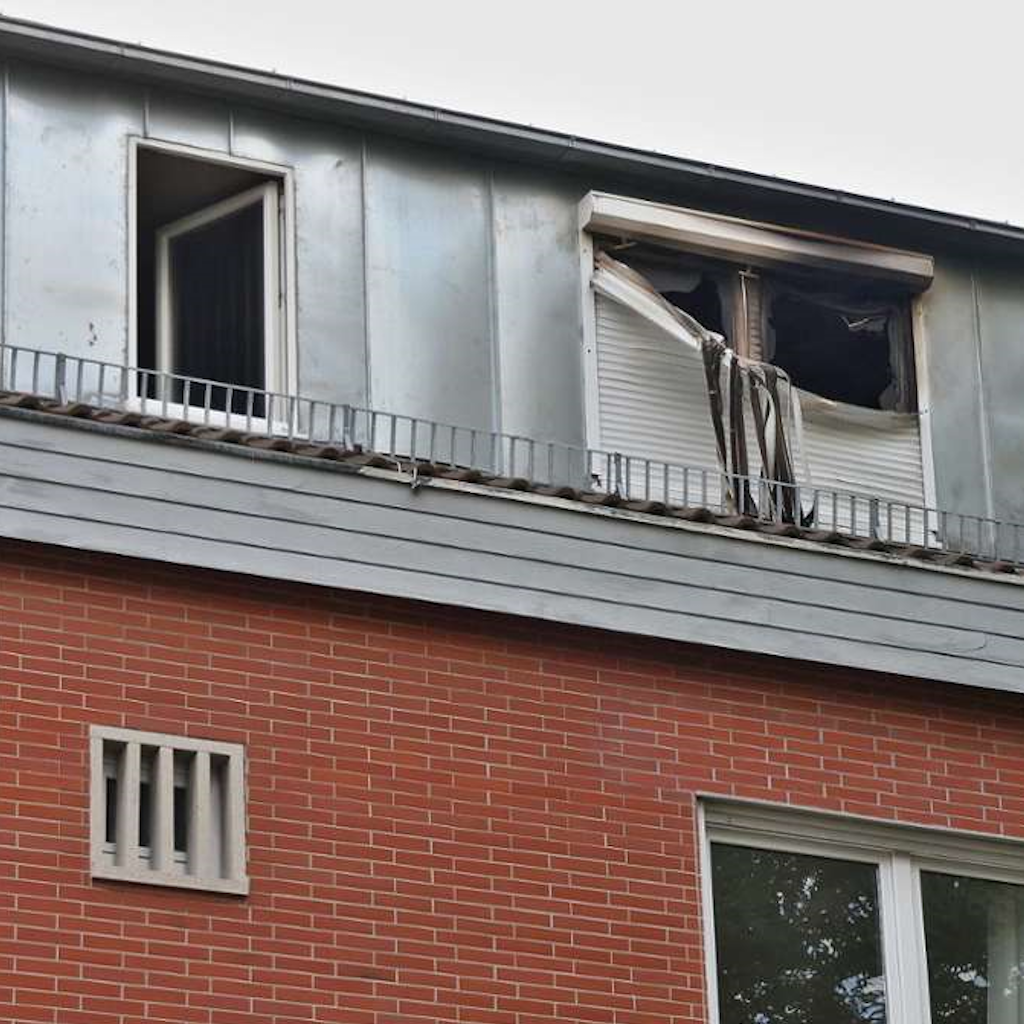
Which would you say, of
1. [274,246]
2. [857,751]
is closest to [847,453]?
[857,751]

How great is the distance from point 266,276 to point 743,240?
2.89 metres

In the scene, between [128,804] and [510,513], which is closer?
[128,804]

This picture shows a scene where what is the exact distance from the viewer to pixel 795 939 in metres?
16.8

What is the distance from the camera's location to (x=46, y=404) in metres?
15.9

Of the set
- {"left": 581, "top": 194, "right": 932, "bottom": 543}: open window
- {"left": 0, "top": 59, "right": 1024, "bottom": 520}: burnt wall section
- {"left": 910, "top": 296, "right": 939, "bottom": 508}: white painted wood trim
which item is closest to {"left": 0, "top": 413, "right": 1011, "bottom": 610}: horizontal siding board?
{"left": 581, "top": 194, "right": 932, "bottom": 543}: open window

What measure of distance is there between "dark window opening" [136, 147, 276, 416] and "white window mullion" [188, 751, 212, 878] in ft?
9.03

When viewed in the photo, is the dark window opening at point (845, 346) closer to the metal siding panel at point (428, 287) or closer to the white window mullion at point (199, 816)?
the metal siding panel at point (428, 287)

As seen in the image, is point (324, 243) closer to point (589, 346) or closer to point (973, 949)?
point (589, 346)

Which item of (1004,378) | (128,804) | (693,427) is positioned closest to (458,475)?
(693,427)

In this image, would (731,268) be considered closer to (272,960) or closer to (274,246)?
(274,246)

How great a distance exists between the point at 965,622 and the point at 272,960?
4.51 metres

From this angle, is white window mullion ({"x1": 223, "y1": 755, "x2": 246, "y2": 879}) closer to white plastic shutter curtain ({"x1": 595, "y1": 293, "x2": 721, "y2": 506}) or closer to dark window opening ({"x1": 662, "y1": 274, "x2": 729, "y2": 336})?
white plastic shutter curtain ({"x1": 595, "y1": 293, "x2": 721, "y2": 506})

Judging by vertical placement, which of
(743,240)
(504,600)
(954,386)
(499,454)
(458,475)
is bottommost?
(504,600)

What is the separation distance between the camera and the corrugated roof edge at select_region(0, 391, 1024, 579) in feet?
52.5
